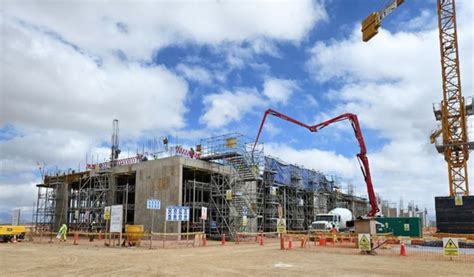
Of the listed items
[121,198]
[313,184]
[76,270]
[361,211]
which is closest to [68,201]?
[121,198]

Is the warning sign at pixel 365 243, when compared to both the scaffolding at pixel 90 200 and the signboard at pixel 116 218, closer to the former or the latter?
the signboard at pixel 116 218

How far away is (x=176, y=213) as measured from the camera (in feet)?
96.5

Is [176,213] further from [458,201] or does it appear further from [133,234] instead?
[458,201]

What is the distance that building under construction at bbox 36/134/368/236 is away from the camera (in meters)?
37.6

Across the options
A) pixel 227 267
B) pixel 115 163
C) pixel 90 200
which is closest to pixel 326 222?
pixel 115 163

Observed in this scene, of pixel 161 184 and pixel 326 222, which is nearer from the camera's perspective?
pixel 161 184

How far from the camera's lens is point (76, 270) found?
14.9 m

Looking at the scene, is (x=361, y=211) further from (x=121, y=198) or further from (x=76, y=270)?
(x=76, y=270)

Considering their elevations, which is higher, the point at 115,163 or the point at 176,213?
the point at 115,163

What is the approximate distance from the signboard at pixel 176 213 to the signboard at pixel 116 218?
318 cm

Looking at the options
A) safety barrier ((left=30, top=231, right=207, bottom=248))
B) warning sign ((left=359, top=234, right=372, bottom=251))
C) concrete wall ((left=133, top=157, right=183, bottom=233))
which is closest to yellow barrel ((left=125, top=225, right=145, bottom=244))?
safety barrier ((left=30, top=231, right=207, bottom=248))

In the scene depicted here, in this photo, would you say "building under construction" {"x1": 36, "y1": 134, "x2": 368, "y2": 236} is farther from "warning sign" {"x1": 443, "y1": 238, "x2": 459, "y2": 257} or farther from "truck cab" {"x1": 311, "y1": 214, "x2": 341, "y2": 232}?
"warning sign" {"x1": 443, "y1": 238, "x2": 459, "y2": 257}

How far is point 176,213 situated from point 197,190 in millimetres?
10562

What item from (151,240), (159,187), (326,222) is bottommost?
(151,240)
